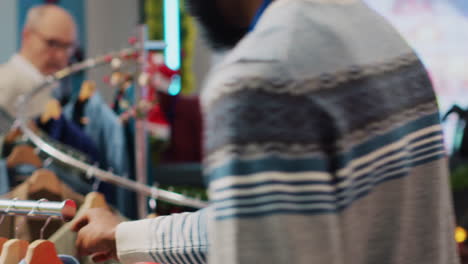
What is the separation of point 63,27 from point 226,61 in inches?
115

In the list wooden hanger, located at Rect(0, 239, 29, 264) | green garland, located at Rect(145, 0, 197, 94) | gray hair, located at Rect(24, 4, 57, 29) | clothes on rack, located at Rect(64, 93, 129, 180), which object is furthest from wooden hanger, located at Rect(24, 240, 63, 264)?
green garland, located at Rect(145, 0, 197, 94)

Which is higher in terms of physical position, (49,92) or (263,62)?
(49,92)

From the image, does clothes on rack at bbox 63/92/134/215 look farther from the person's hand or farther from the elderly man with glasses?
the person's hand

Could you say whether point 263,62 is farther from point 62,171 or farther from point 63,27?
point 63,27

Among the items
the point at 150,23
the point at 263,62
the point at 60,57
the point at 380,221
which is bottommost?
the point at 380,221

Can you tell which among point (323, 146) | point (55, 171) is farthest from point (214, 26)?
point (55, 171)

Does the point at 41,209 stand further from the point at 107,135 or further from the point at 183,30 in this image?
the point at 183,30

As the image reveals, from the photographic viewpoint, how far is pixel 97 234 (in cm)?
77

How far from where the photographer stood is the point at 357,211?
0.56m

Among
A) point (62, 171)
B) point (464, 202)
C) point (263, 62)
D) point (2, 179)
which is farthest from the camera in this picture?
point (464, 202)

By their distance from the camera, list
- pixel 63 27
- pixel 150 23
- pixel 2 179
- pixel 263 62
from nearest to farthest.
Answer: pixel 263 62
pixel 2 179
pixel 63 27
pixel 150 23

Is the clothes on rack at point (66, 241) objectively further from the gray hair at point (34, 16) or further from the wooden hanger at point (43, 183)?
the gray hair at point (34, 16)

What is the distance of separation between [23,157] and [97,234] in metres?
1.13

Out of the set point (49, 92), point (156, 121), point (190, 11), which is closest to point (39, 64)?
point (49, 92)
